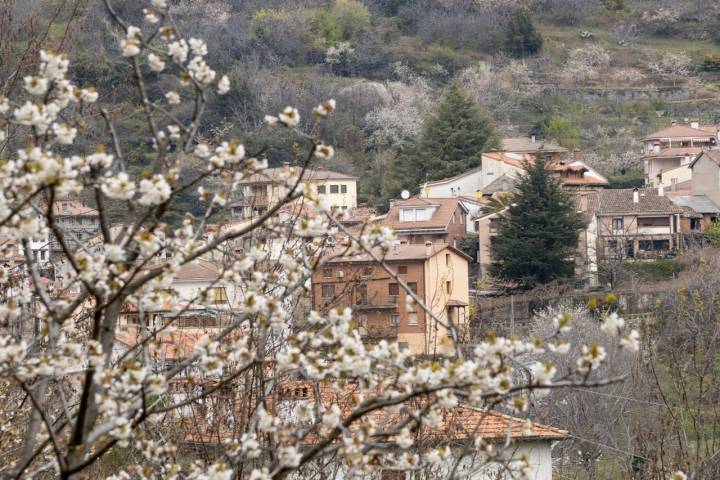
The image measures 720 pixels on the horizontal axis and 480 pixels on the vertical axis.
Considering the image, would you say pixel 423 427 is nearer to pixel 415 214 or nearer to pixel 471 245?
pixel 471 245

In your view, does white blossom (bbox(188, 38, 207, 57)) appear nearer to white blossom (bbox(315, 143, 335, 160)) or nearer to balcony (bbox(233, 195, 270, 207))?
white blossom (bbox(315, 143, 335, 160))

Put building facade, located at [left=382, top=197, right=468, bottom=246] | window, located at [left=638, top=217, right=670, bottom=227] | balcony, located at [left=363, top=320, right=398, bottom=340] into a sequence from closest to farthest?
balcony, located at [left=363, top=320, right=398, bottom=340] → building facade, located at [left=382, top=197, right=468, bottom=246] → window, located at [left=638, top=217, right=670, bottom=227]

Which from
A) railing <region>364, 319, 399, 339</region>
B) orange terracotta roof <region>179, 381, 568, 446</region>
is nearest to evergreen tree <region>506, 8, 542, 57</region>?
railing <region>364, 319, 399, 339</region>

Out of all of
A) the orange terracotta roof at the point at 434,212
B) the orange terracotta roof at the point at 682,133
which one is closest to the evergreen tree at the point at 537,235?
the orange terracotta roof at the point at 434,212

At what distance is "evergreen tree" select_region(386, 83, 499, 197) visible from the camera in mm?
47469

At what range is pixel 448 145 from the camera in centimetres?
4812

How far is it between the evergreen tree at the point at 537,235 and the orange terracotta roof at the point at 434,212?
336cm

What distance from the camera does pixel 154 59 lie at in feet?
12.8

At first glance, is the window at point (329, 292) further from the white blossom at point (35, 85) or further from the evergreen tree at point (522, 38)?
the evergreen tree at point (522, 38)

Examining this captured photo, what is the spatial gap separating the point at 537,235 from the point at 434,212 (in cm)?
547

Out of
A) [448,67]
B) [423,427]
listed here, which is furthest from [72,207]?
[448,67]

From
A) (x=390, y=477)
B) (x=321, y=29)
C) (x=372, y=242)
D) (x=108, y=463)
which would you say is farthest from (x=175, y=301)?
(x=321, y=29)

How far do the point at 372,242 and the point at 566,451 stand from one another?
15.8m

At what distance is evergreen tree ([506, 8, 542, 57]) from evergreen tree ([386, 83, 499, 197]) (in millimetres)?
23371
